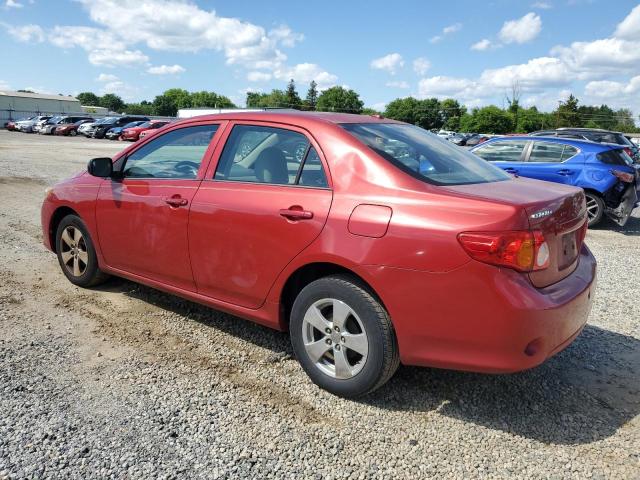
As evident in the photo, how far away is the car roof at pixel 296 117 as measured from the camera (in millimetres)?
3541

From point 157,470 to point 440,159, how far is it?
8.10 ft

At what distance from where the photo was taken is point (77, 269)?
16.4 ft

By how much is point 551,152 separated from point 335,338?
7891mm

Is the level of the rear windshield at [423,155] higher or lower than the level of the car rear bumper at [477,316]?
higher

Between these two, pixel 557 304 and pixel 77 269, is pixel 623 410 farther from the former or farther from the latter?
pixel 77 269

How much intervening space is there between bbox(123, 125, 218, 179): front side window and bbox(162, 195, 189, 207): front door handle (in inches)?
7.3

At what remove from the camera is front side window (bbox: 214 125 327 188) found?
335 centimetres

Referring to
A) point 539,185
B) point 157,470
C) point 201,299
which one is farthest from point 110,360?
point 539,185

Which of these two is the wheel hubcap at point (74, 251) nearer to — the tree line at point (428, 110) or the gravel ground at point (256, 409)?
the gravel ground at point (256, 409)

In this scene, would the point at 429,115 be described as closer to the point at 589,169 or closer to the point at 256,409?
the point at 589,169

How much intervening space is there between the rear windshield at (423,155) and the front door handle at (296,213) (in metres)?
0.56

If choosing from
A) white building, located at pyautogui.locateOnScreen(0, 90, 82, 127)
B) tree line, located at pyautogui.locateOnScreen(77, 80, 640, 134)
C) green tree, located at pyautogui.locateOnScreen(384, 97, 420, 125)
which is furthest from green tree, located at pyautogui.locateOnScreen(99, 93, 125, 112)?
green tree, located at pyautogui.locateOnScreen(384, 97, 420, 125)

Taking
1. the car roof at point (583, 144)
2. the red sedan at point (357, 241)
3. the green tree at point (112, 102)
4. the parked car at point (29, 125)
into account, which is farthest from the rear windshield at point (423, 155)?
the green tree at point (112, 102)

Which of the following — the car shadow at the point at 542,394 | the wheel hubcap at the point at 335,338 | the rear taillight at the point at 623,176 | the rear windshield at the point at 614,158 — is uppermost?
the rear windshield at the point at 614,158
